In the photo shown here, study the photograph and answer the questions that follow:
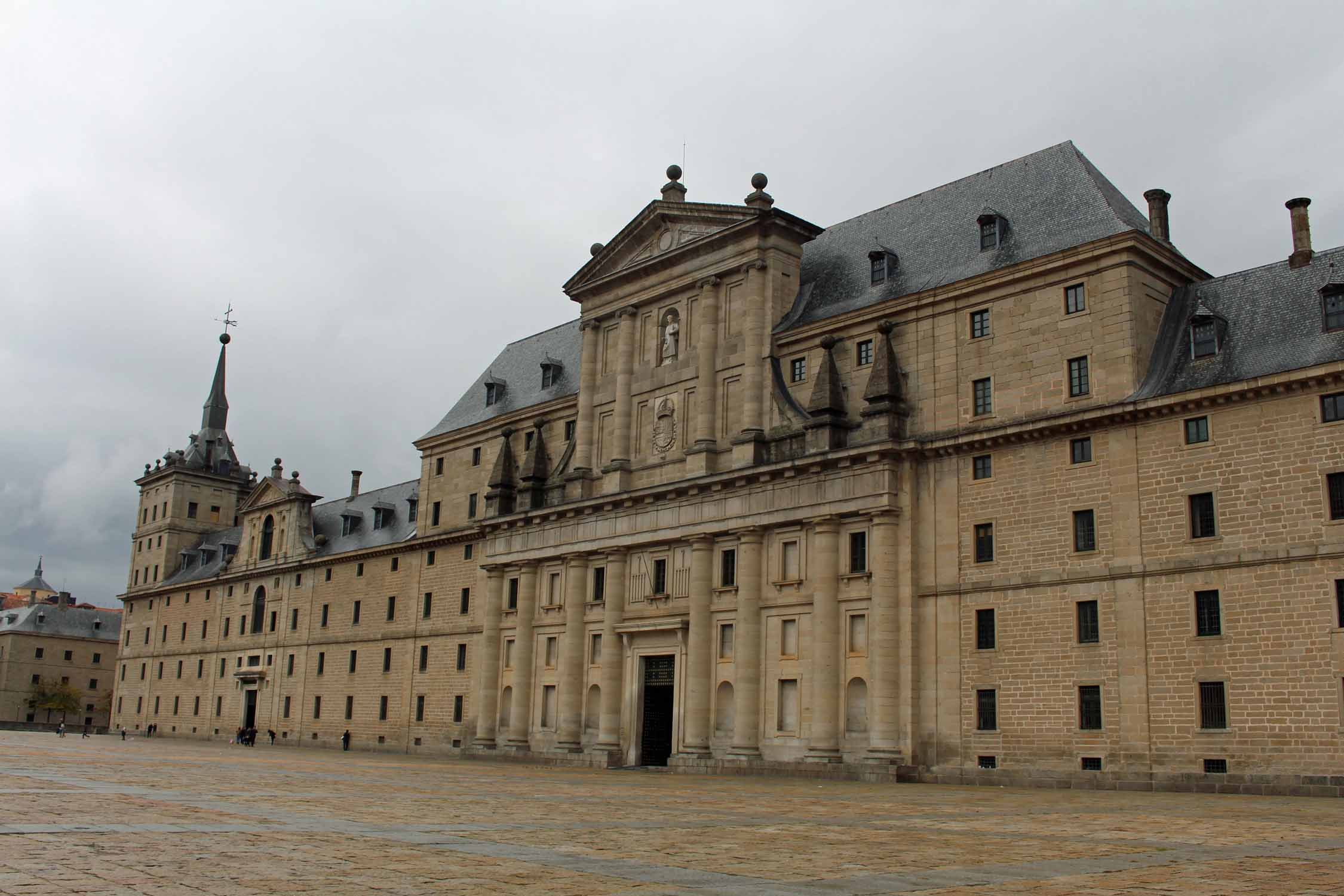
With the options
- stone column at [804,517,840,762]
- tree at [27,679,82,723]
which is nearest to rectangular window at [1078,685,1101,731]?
stone column at [804,517,840,762]

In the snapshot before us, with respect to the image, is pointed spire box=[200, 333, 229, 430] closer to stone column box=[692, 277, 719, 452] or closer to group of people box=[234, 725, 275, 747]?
group of people box=[234, 725, 275, 747]

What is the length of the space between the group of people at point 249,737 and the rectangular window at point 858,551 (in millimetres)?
46993

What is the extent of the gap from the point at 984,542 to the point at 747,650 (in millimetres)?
10323

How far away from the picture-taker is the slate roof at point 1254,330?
3634 centimetres

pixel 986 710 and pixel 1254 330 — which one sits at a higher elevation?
pixel 1254 330

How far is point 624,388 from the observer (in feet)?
184

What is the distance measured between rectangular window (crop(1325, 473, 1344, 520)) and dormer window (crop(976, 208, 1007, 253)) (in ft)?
48.7

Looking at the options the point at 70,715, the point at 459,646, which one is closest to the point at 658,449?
the point at 459,646

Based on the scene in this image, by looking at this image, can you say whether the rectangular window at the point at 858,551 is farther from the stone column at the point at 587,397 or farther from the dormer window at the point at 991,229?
the stone column at the point at 587,397

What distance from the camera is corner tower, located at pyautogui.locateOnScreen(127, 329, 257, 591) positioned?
10738 cm

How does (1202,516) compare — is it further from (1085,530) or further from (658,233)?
(658,233)

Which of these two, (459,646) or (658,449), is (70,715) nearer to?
(459,646)

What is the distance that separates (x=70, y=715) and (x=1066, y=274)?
124 meters

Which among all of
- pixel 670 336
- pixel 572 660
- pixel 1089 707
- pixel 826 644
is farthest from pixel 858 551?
pixel 572 660
